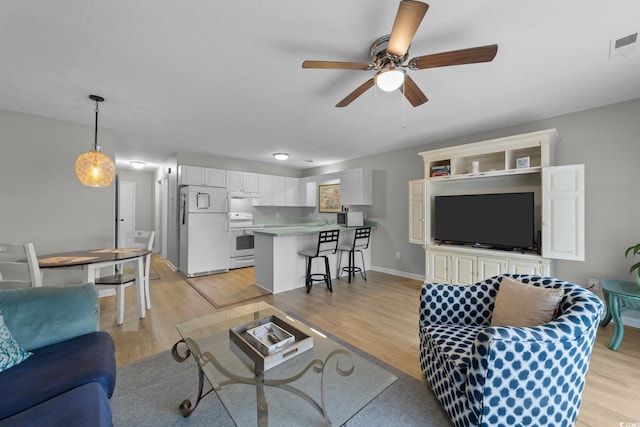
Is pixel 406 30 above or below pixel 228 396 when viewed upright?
above

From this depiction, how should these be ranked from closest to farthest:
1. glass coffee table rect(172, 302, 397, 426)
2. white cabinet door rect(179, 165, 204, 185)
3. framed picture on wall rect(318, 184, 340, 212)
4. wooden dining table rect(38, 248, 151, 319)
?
1. glass coffee table rect(172, 302, 397, 426)
2. wooden dining table rect(38, 248, 151, 319)
3. white cabinet door rect(179, 165, 204, 185)
4. framed picture on wall rect(318, 184, 340, 212)

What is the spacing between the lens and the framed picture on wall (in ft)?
20.2

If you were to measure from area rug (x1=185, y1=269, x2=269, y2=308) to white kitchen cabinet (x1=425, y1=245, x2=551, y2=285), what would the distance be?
104 inches

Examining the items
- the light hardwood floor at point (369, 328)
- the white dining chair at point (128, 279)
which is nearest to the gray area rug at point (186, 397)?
the light hardwood floor at point (369, 328)

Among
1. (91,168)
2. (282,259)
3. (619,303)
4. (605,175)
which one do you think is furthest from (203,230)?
(605,175)

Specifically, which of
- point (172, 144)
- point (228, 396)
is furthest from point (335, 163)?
point (228, 396)

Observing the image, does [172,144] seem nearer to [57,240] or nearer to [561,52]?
[57,240]

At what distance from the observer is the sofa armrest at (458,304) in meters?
1.85

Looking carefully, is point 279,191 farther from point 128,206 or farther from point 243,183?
point 128,206

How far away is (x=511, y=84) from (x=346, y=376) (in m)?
2.90

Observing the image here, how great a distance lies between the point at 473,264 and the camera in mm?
3551

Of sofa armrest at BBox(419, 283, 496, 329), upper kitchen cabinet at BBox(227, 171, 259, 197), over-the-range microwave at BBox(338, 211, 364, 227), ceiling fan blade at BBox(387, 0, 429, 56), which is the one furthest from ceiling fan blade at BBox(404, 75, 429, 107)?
→ upper kitchen cabinet at BBox(227, 171, 259, 197)

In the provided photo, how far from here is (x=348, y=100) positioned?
2.28 metres

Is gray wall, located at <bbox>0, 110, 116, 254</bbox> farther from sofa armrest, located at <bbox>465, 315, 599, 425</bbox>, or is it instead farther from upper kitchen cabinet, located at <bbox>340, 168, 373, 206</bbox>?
sofa armrest, located at <bbox>465, 315, 599, 425</bbox>
